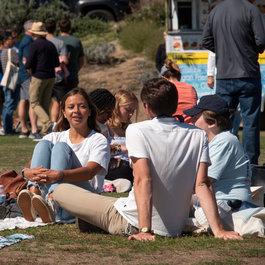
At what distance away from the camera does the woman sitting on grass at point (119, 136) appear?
6562mm

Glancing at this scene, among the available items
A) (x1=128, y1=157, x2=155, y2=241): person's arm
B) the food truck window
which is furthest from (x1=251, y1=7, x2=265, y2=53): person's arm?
the food truck window

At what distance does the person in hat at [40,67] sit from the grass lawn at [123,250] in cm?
648

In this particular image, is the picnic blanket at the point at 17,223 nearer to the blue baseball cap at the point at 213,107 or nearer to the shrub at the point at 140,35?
the blue baseball cap at the point at 213,107

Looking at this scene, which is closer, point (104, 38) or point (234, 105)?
point (234, 105)

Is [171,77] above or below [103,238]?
above

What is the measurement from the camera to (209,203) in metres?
4.07

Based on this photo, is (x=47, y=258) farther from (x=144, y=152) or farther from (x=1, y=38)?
(x=1, y=38)

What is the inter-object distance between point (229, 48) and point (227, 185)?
2.93 m

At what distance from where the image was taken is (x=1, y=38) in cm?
1181

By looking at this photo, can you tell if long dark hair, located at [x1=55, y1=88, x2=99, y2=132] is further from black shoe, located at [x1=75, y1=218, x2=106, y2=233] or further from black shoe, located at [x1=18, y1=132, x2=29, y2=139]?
black shoe, located at [x1=18, y1=132, x2=29, y2=139]

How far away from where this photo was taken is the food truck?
11.8 meters

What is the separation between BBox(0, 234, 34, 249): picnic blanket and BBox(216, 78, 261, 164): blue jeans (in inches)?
134

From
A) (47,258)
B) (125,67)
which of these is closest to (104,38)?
(125,67)

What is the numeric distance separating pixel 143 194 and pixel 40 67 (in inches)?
282
